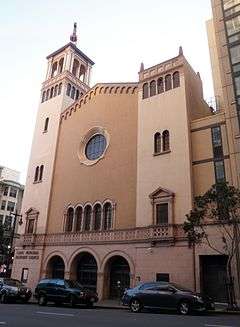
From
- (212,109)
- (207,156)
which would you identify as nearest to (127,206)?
(207,156)

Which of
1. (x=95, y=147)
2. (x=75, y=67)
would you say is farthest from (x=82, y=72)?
(x=95, y=147)

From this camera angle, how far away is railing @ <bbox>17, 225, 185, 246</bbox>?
25.1 meters

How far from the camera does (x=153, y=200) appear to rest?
2694 centimetres

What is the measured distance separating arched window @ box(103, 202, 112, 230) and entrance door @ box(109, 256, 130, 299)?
2.79m

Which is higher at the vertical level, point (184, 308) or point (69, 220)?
point (69, 220)

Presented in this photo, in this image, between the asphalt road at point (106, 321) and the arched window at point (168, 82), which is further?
the arched window at point (168, 82)

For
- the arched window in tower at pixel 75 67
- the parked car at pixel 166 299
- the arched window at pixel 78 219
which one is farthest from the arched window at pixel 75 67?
the parked car at pixel 166 299

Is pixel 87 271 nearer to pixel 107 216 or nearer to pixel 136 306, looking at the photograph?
pixel 107 216

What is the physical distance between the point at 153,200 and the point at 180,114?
23.3 feet

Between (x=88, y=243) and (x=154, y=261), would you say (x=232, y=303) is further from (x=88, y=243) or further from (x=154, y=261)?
(x=88, y=243)

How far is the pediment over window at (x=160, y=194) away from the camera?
26114 mm

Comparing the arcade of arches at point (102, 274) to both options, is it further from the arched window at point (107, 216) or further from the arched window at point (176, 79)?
the arched window at point (176, 79)

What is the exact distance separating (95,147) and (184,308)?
20.0m

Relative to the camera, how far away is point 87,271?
3016 centimetres
